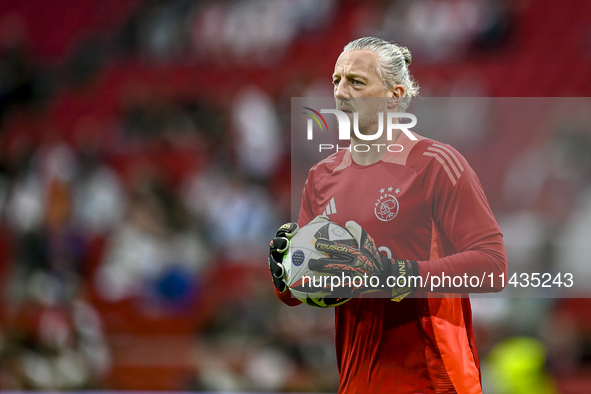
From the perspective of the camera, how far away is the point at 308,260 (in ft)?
6.53

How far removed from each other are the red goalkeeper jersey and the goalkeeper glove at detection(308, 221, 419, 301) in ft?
0.32

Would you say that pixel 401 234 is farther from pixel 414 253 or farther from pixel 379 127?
pixel 379 127

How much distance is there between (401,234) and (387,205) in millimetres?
102

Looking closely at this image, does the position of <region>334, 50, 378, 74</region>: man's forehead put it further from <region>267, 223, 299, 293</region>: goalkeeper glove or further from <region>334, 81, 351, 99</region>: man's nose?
<region>267, 223, 299, 293</region>: goalkeeper glove

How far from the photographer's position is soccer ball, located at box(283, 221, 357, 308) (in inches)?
78.2

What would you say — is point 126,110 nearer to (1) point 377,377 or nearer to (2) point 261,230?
(2) point 261,230

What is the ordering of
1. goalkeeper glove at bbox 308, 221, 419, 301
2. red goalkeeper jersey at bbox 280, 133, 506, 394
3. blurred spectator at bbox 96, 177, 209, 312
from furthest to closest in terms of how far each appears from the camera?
1. blurred spectator at bbox 96, 177, 209, 312
2. red goalkeeper jersey at bbox 280, 133, 506, 394
3. goalkeeper glove at bbox 308, 221, 419, 301

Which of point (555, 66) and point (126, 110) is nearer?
point (555, 66)

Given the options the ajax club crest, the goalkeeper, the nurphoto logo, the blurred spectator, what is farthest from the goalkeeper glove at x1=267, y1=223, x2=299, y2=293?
the blurred spectator

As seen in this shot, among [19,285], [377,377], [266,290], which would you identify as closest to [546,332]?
[266,290]

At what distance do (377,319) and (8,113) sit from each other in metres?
8.23

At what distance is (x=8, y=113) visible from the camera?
9.08 metres

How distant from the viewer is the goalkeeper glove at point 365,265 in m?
1.94

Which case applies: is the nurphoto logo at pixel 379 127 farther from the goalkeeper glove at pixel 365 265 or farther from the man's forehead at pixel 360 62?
the goalkeeper glove at pixel 365 265
